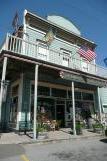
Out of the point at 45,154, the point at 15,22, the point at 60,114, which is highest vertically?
the point at 15,22

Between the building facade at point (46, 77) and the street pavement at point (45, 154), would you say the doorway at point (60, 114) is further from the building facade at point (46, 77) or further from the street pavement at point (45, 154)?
the street pavement at point (45, 154)

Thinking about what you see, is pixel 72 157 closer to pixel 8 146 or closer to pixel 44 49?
pixel 8 146

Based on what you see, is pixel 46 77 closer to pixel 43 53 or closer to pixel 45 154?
pixel 43 53

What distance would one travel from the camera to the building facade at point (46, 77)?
1220 centimetres

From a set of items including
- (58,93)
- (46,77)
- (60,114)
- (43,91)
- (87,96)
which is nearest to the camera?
(43,91)

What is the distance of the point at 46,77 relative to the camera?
14758mm

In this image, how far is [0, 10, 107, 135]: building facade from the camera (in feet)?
40.0

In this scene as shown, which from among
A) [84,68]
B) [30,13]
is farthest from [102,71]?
[30,13]

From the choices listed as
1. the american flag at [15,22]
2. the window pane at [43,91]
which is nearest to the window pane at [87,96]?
the window pane at [43,91]

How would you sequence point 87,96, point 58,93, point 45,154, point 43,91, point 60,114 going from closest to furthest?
point 45,154
point 43,91
point 60,114
point 58,93
point 87,96

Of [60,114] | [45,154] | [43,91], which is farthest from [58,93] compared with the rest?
[45,154]

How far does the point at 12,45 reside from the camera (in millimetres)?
11500

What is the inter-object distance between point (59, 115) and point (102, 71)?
17.1 ft

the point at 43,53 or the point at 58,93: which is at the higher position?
the point at 43,53
